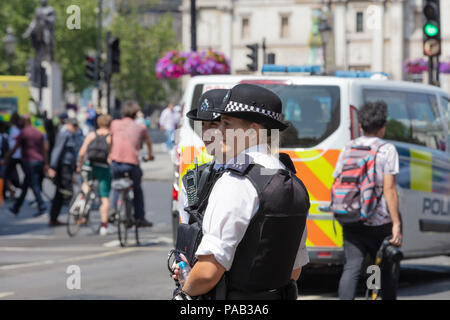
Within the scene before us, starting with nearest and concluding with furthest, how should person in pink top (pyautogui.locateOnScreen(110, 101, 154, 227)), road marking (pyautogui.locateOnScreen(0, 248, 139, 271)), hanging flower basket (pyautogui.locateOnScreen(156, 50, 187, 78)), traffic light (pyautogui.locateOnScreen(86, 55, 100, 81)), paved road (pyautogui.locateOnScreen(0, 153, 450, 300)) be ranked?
1. paved road (pyautogui.locateOnScreen(0, 153, 450, 300))
2. road marking (pyautogui.locateOnScreen(0, 248, 139, 271))
3. person in pink top (pyautogui.locateOnScreen(110, 101, 154, 227))
4. hanging flower basket (pyautogui.locateOnScreen(156, 50, 187, 78))
5. traffic light (pyautogui.locateOnScreen(86, 55, 100, 81))

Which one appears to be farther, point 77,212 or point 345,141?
point 77,212

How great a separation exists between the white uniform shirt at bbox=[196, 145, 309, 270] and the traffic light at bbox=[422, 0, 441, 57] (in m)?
11.3

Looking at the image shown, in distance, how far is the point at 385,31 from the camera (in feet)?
293

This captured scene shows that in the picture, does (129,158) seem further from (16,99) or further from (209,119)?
(16,99)

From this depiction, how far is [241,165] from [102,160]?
1020 centimetres

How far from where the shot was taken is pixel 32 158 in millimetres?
17391

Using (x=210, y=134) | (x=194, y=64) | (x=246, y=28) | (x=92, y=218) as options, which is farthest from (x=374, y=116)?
(x=246, y=28)

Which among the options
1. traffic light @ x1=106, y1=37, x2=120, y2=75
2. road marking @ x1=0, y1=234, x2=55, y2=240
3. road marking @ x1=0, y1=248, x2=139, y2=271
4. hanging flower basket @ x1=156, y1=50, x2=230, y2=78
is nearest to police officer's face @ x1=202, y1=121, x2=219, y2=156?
road marking @ x1=0, y1=248, x2=139, y2=271

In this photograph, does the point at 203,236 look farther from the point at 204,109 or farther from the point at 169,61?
the point at 169,61

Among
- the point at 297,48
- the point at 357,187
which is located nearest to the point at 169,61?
the point at 357,187

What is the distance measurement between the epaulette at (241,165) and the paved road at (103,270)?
16.6 ft

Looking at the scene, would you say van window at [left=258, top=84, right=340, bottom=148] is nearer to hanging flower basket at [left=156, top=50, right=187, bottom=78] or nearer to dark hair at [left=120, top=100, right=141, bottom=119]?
dark hair at [left=120, top=100, right=141, bottom=119]

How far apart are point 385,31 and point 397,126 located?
269ft

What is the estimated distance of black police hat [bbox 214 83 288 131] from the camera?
11.6 feet
